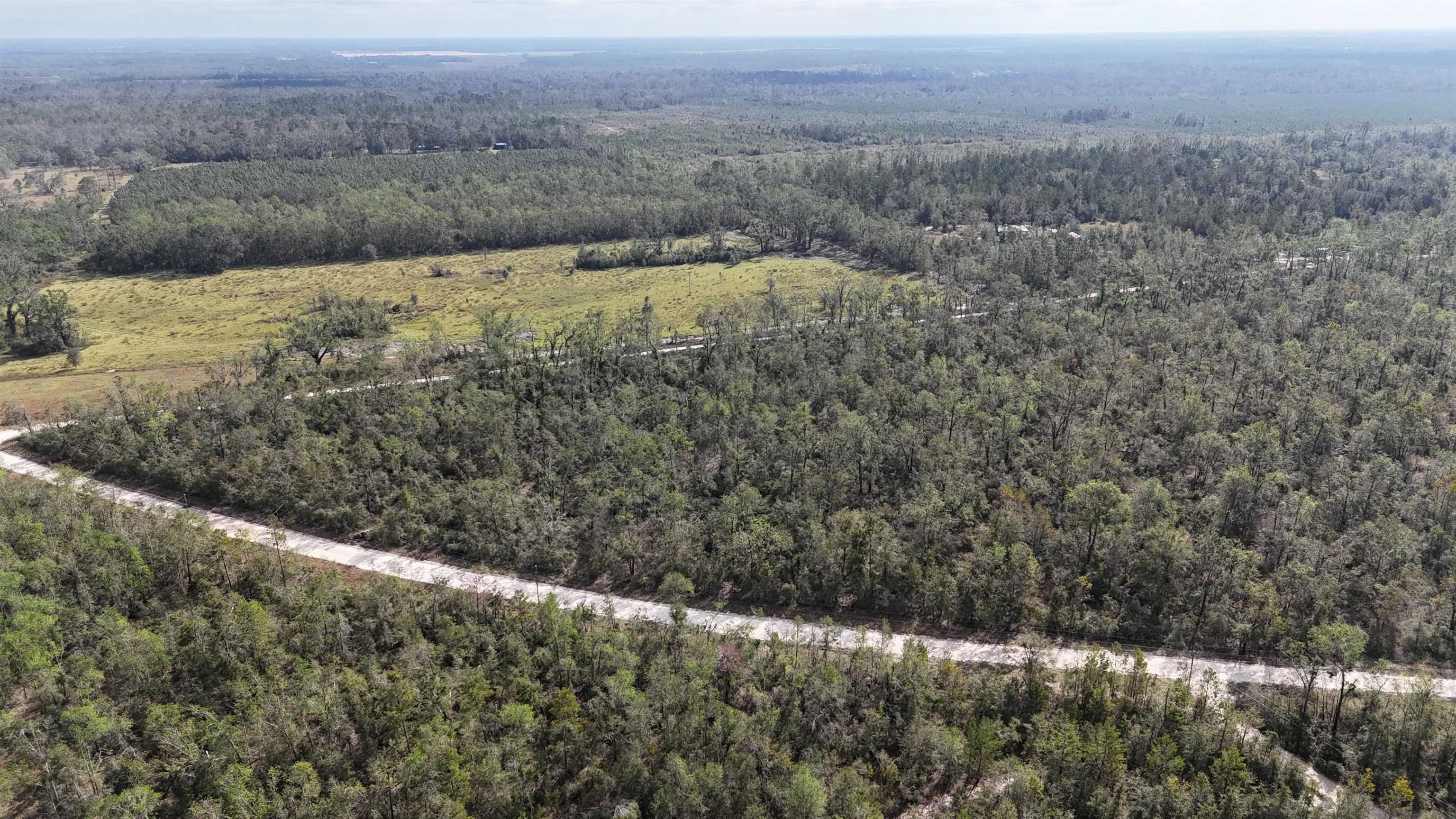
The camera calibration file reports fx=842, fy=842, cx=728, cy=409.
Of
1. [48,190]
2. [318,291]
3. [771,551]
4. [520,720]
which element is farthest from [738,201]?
[48,190]

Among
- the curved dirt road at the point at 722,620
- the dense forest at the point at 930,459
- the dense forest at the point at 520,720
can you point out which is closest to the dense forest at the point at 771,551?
the dense forest at the point at 520,720

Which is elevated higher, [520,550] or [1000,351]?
[1000,351]

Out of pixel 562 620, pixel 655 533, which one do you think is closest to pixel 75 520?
pixel 562 620

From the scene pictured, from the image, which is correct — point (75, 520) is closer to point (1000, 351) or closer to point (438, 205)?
point (1000, 351)

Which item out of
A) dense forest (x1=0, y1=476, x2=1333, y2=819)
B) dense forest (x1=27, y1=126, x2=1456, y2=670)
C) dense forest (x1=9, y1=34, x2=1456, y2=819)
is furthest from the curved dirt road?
dense forest (x1=27, y1=126, x2=1456, y2=670)

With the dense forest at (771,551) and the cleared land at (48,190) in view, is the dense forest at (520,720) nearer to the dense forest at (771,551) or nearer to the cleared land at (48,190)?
the dense forest at (771,551)

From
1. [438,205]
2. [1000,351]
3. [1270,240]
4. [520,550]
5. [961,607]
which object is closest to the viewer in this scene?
[961,607]
